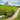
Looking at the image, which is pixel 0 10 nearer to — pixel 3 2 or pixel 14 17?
pixel 3 2

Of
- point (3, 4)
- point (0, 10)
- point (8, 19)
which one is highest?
point (3, 4)

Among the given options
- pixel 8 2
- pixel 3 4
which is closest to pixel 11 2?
pixel 8 2

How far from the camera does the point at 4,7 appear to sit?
675mm

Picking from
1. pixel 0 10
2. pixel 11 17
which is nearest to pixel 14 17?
pixel 11 17

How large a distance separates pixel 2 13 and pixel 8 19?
0.48 feet

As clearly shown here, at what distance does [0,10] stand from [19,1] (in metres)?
0.40

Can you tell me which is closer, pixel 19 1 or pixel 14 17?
pixel 14 17

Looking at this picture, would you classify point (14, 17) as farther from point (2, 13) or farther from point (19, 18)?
point (2, 13)

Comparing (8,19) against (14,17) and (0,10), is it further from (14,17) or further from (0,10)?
(0,10)

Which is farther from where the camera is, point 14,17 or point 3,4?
point 3,4

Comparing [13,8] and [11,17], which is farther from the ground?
[13,8]

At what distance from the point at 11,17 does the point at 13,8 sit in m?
0.17

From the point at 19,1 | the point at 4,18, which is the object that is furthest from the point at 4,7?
the point at 19,1

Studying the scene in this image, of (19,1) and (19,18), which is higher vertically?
(19,1)
